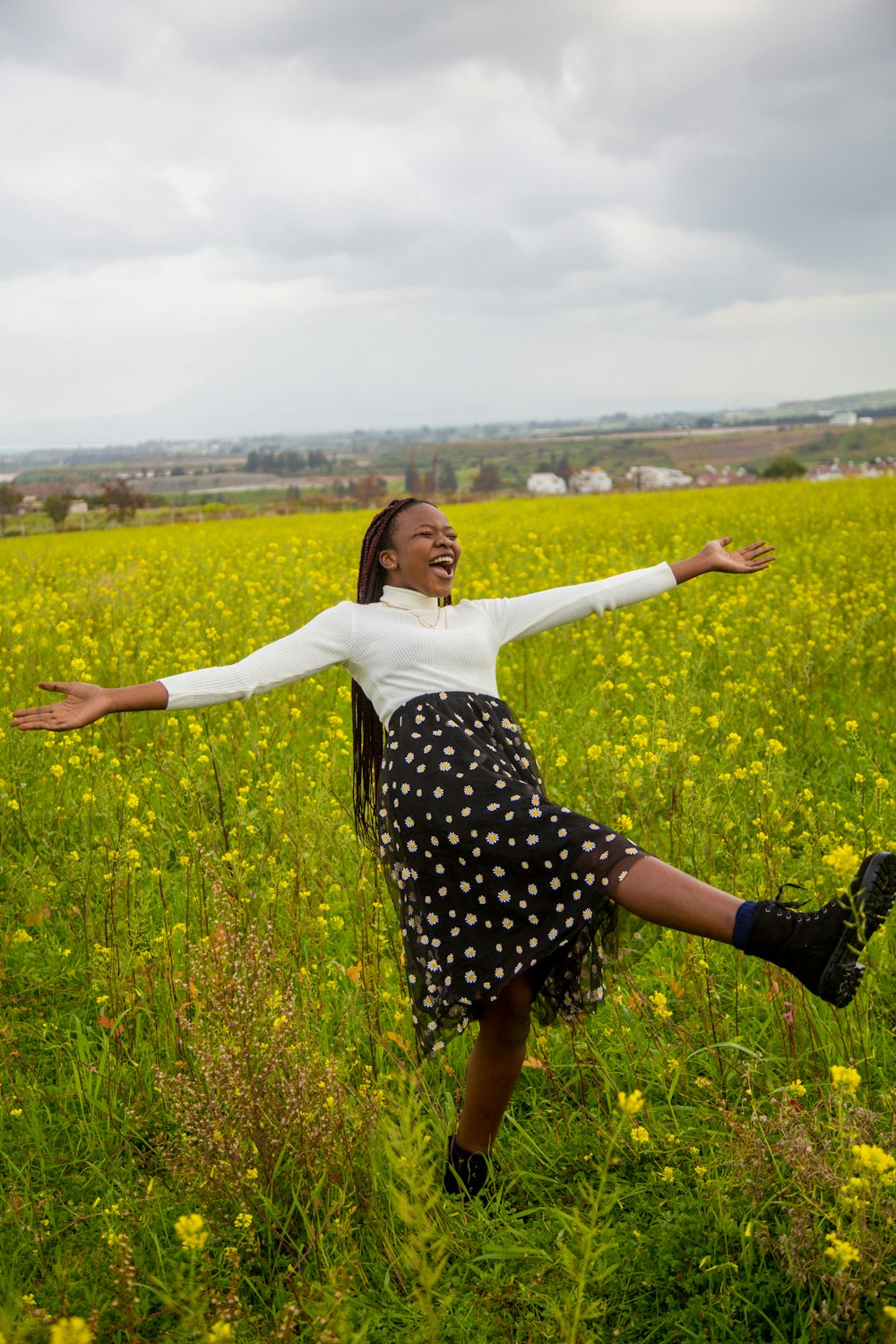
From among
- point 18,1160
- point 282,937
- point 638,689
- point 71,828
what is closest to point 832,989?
point 282,937

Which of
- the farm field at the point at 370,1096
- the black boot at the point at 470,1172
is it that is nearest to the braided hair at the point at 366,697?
the farm field at the point at 370,1096

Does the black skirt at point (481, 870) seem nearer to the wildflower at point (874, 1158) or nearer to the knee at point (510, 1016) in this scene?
the knee at point (510, 1016)

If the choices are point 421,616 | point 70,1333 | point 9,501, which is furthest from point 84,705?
point 9,501

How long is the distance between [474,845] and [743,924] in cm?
61

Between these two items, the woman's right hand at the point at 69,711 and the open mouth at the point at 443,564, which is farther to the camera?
the open mouth at the point at 443,564

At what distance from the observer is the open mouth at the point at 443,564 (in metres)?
2.87

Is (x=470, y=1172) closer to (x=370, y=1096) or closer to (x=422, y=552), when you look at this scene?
(x=370, y=1096)

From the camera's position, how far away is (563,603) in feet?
10.1

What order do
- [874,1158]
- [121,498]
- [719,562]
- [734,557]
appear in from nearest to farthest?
1. [874,1158]
2. [719,562]
3. [734,557]
4. [121,498]

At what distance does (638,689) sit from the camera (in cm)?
678

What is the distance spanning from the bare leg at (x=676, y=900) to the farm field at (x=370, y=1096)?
26 centimetres

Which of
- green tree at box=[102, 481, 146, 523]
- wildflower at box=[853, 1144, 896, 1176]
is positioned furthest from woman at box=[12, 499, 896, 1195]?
green tree at box=[102, 481, 146, 523]

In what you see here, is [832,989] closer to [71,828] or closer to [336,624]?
[336,624]

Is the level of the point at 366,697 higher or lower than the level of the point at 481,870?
higher
